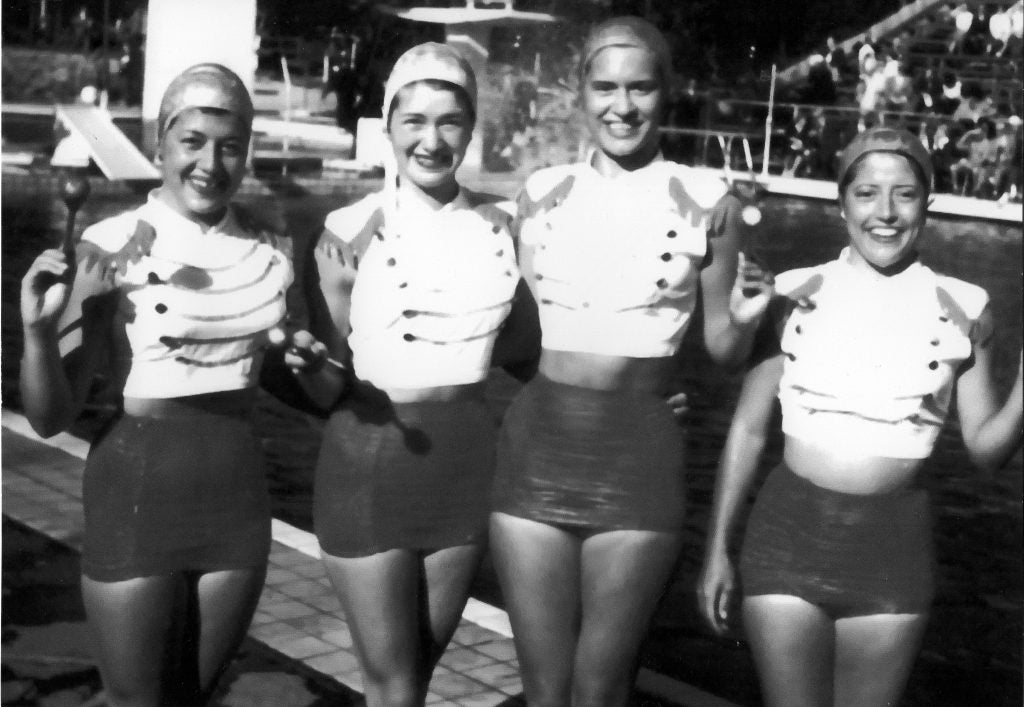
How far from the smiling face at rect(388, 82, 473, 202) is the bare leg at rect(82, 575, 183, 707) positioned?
1086 millimetres

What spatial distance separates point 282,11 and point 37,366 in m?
1.59

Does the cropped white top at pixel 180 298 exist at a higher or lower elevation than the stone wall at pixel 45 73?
lower

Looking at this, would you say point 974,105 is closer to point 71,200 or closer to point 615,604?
point 615,604

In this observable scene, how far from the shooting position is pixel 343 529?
3.53 metres

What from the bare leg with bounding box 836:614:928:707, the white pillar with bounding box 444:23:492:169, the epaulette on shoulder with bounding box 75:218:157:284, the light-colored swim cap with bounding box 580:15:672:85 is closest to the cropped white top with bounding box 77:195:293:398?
the epaulette on shoulder with bounding box 75:218:157:284

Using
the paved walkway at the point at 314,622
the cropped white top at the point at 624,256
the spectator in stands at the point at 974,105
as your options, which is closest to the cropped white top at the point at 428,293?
the cropped white top at the point at 624,256

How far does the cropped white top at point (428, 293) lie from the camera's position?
3.51 m

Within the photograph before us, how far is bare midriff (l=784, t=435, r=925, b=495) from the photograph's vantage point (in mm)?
3209

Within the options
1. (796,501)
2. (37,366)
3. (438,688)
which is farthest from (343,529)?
(438,688)

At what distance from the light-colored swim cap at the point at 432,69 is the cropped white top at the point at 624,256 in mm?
331

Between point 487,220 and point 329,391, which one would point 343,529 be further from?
point 487,220

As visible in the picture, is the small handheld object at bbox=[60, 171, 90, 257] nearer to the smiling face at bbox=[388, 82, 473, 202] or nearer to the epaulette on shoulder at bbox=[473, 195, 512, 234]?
the smiling face at bbox=[388, 82, 473, 202]

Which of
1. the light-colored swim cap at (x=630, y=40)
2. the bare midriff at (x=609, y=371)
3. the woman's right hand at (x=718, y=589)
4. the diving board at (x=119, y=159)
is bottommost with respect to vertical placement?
the woman's right hand at (x=718, y=589)

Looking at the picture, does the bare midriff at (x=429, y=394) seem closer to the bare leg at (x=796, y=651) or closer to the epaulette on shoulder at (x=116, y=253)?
the epaulette on shoulder at (x=116, y=253)
